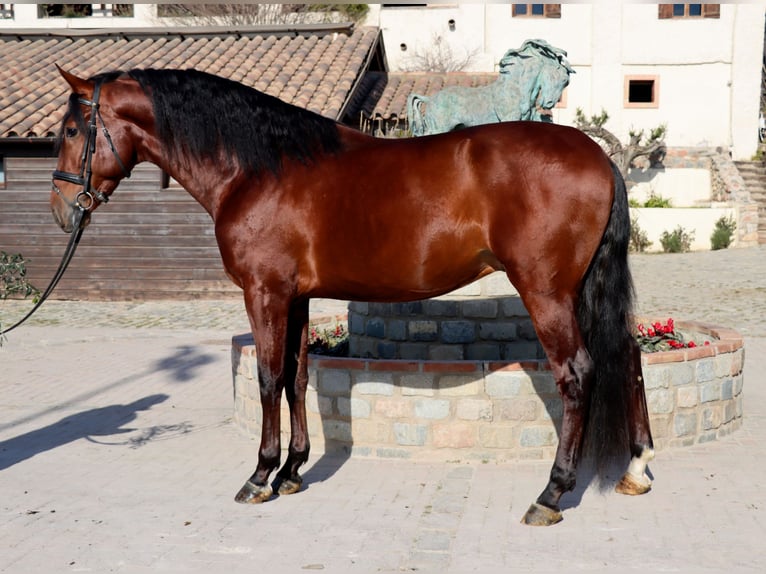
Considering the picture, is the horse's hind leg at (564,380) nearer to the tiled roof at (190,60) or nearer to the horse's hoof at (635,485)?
the horse's hoof at (635,485)

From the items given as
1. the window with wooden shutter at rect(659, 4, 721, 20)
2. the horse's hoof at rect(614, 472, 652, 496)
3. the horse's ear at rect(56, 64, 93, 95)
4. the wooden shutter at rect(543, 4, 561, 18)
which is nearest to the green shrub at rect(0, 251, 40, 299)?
the horse's ear at rect(56, 64, 93, 95)

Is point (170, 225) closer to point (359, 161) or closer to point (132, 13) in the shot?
point (359, 161)

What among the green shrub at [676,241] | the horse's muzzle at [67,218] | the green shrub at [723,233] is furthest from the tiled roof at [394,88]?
the horse's muzzle at [67,218]

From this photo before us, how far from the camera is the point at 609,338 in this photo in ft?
15.6

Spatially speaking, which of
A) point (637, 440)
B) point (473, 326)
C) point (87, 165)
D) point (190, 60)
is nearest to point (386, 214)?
point (87, 165)

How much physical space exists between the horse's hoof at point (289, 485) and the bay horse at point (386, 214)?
0.03m

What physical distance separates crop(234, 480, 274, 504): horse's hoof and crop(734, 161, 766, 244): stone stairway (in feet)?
64.4

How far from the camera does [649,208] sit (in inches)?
853

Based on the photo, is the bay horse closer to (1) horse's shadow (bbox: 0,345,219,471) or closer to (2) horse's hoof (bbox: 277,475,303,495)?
(2) horse's hoof (bbox: 277,475,303,495)

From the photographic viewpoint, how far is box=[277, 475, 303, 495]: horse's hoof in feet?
17.0

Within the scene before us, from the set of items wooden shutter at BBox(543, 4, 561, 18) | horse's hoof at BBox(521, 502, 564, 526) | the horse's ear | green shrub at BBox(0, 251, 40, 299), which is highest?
wooden shutter at BBox(543, 4, 561, 18)

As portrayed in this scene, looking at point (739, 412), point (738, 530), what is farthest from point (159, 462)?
point (739, 412)

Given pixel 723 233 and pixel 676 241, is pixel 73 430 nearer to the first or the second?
pixel 676 241

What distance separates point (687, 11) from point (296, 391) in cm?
2552
